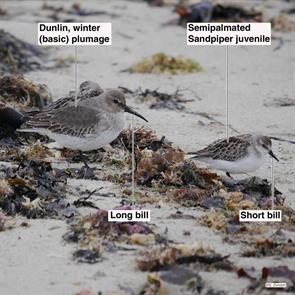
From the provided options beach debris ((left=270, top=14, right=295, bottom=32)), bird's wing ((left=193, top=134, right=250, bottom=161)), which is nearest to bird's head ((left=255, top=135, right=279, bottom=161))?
bird's wing ((left=193, top=134, right=250, bottom=161))

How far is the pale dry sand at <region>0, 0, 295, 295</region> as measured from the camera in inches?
250

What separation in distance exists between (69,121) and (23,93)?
157cm

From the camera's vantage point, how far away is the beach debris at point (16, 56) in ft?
40.1

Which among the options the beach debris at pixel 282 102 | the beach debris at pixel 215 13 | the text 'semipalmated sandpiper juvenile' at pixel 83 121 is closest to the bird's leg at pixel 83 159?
the text 'semipalmated sandpiper juvenile' at pixel 83 121

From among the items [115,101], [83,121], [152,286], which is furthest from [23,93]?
[152,286]

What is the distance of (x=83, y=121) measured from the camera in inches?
355

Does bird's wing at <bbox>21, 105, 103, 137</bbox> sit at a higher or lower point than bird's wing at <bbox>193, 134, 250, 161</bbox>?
higher

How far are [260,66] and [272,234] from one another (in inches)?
227

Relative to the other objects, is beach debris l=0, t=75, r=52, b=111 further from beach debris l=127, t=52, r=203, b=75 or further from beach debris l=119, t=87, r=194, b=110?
beach debris l=127, t=52, r=203, b=75

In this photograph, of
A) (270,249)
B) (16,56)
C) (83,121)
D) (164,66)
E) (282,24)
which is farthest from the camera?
(282,24)

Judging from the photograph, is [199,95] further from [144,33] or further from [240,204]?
[240,204]

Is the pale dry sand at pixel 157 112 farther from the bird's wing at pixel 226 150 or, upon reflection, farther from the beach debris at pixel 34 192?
the bird's wing at pixel 226 150

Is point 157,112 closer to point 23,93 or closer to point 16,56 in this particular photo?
point 23,93

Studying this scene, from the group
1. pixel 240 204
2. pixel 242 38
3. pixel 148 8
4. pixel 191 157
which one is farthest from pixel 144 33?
pixel 240 204
